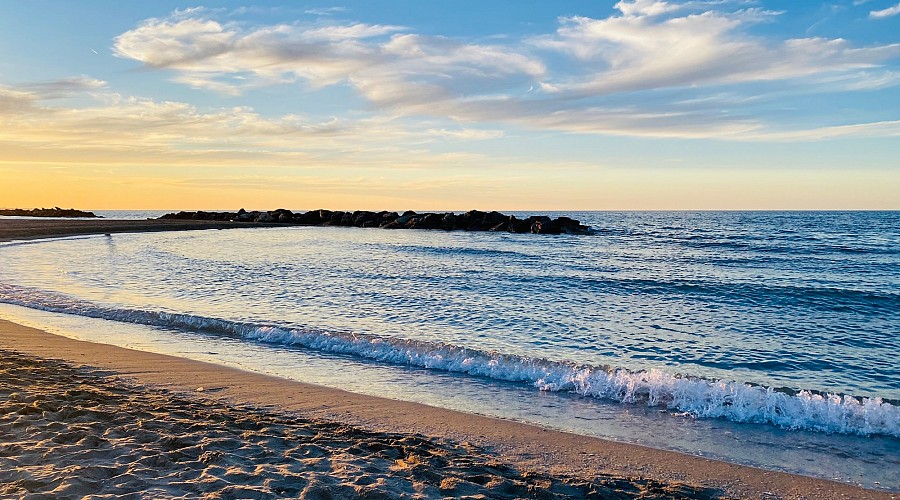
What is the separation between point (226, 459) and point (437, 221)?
6163 cm

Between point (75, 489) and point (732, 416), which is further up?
point (75, 489)

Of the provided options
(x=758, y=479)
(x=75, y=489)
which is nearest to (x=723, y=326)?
(x=758, y=479)

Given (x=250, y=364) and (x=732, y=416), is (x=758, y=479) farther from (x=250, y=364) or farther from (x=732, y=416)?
(x=250, y=364)

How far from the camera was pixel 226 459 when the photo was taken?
538cm

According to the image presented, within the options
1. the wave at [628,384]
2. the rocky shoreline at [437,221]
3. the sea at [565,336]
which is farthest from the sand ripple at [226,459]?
the rocky shoreline at [437,221]

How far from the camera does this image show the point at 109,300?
16.3 meters

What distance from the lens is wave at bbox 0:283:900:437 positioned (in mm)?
7605

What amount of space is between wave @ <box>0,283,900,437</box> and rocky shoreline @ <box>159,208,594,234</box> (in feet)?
153

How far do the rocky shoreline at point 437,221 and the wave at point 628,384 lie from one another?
46728 mm

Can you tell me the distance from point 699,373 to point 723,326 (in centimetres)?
522

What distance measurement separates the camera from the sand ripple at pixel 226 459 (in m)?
4.75

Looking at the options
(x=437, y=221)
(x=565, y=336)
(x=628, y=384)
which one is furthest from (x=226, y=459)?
(x=437, y=221)

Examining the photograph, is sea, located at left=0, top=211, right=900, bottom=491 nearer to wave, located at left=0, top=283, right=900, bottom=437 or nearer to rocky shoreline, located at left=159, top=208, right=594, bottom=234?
wave, located at left=0, top=283, right=900, bottom=437

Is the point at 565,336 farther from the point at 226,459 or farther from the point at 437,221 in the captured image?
the point at 437,221
